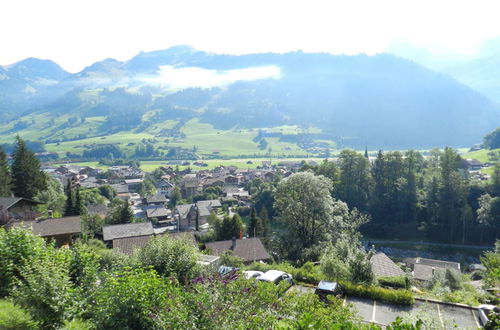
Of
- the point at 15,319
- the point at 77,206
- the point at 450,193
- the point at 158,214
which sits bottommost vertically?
the point at 158,214

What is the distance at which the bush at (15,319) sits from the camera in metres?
7.32

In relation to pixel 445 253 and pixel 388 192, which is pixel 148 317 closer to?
pixel 445 253

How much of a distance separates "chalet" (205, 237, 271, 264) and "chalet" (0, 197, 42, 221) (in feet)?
48.7

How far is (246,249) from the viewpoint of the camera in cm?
3167

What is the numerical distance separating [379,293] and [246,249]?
1972cm

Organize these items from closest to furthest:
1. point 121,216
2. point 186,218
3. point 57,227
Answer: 1. point 57,227
2. point 121,216
3. point 186,218

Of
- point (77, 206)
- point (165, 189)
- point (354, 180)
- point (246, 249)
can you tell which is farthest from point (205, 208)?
point (246, 249)

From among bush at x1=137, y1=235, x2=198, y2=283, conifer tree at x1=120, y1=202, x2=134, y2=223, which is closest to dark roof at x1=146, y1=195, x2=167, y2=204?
conifer tree at x1=120, y1=202, x2=134, y2=223

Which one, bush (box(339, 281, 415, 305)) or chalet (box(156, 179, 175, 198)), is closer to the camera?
bush (box(339, 281, 415, 305))

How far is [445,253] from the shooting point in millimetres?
48344

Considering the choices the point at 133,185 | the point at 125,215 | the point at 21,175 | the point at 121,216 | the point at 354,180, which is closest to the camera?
the point at 21,175

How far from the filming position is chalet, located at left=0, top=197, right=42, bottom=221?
26.5 metres

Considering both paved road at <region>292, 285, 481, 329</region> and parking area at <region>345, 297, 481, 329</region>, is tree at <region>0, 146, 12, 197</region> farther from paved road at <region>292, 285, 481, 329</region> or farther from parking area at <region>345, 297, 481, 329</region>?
parking area at <region>345, 297, 481, 329</region>

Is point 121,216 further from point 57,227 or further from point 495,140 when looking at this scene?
point 495,140
